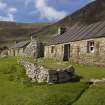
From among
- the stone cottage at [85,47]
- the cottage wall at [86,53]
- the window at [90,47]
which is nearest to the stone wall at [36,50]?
the stone cottage at [85,47]

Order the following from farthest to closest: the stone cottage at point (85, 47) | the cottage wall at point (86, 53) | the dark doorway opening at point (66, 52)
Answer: the dark doorway opening at point (66, 52) → the stone cottage at point (85, 47) → the cottage wall at point (86, 53)

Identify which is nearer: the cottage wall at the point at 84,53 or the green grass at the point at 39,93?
the green grass at the point at 39,93

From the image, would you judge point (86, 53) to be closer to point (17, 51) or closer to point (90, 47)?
point (90, 47)

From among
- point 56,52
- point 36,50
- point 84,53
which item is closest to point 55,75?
point 84,53

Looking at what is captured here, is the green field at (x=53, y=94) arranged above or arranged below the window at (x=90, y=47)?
below

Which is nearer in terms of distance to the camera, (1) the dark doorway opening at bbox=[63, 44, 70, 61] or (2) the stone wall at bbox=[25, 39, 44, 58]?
(1) the dark doorway opening at bbox=[63, 44, 70, 61]

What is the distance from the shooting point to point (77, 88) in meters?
27.3

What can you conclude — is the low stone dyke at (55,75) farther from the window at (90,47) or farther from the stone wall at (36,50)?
the stone wall at (36,50)

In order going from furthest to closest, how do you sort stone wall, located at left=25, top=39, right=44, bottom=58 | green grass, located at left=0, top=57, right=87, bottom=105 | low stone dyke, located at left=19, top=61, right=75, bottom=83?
stone wall, located at left=25, top=39, right=44, bottom=58 < low stone dyke, located at left=19, top=61, right=75, bottom=83 < green grass, located at left=0, top=57, right=87, bottom=105

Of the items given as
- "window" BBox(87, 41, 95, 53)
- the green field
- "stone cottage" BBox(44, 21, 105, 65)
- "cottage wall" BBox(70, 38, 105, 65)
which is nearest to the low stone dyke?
the green field

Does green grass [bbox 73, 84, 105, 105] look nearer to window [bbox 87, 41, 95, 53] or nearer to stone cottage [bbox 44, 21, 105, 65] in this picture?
stone cottage [bbox 44, 21, 105, 65]

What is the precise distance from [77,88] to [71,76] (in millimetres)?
4095

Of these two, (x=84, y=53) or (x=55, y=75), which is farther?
(x=84, y=53)

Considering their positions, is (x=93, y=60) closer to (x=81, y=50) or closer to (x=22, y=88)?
(x=81, y=50)
